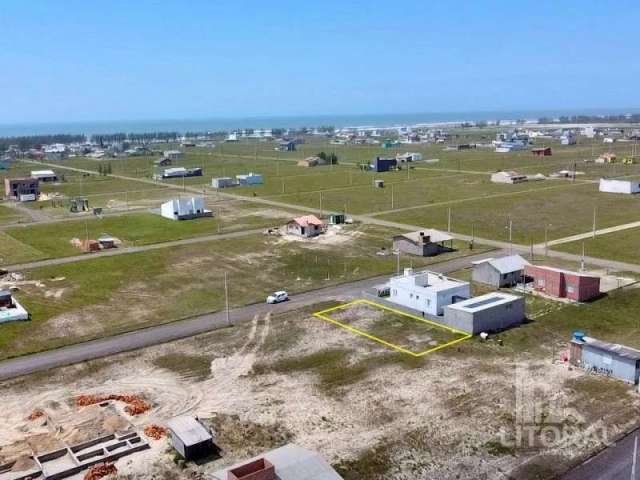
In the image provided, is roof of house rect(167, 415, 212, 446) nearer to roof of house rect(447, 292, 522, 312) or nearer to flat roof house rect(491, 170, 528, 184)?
roof of house rect(447, 292, 522, 312)

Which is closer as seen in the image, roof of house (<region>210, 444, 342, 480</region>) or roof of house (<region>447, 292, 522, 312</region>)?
roof of house (<region>210, 444, 342, 480</region>)

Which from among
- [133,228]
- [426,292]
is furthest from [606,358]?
[133,228]

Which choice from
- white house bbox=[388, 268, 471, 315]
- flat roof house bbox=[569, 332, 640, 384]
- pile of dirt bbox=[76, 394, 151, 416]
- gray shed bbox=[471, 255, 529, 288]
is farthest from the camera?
gray shed bbox=[471, 255, 529, 288]

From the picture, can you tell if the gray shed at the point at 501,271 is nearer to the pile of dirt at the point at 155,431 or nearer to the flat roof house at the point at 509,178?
the pile of dirt at the point at 155,431

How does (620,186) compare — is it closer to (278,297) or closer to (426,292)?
(426,292)

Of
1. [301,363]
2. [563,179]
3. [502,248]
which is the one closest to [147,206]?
[502,248]

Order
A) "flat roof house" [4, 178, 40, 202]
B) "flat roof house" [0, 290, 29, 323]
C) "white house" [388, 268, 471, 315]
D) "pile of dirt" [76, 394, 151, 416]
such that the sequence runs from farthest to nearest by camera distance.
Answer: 1. "flat roof house" [4, 178, 40, 202]
2. "flat roof house" [0, 290, 29, 323]
3. "white house" [388, 268, 471, 315]
4. "pile of dirt" [76, 394, 151, 416]

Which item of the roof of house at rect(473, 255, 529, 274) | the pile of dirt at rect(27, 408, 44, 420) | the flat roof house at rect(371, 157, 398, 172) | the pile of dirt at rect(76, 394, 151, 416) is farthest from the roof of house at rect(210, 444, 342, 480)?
the flat roof house at rect(371, 157, 398, 172)
